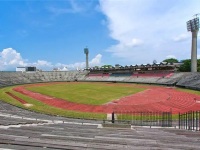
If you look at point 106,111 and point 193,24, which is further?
point 193,24

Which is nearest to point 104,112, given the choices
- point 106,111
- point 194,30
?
point 106,111

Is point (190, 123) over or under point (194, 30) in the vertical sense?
under

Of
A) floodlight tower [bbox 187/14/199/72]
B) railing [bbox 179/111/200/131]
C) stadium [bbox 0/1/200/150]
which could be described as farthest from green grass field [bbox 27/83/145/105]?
floodlight tower [bbox 187/14/199/72]

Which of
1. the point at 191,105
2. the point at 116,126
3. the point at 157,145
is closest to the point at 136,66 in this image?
the point at 191,105

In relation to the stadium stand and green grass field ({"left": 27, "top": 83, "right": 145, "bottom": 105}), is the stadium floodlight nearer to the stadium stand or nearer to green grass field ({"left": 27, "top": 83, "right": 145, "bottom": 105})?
the stadium stand

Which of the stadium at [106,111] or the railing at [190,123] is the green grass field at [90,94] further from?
the railing at [190,123]

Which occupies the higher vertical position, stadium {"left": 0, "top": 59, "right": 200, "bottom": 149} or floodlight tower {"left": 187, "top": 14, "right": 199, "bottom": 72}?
floodlight tower {"left": 187, "top": 14, "right": 199, "bottom": 72}

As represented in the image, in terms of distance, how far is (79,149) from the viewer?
1116cm

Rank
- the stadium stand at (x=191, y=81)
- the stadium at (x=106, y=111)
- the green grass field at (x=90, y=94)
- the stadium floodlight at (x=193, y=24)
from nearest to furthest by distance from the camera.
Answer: the stadium at (x=106, y=111) < the green grass field at (x=90, y=94) < the stadium stand at (x=191, y=81) < the stadium floodlight at (x=193, y=24)

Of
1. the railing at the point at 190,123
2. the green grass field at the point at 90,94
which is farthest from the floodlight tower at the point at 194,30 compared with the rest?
the railing at the point at 190,123

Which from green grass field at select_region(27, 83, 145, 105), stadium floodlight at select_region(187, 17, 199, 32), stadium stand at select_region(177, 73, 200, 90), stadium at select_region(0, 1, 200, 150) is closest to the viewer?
stadium at select_region(0, 1, 200, 150)

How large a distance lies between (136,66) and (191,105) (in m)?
66.6

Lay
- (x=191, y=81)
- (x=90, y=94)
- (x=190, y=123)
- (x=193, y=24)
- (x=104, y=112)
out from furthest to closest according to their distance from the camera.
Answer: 1. (x=193, y=24)
2. (x=191, y=81)
3. (x=90, y=94)
4. (x=104, y=112)
5. (x=190, y=123)

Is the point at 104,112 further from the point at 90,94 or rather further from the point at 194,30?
the point at 194,30
